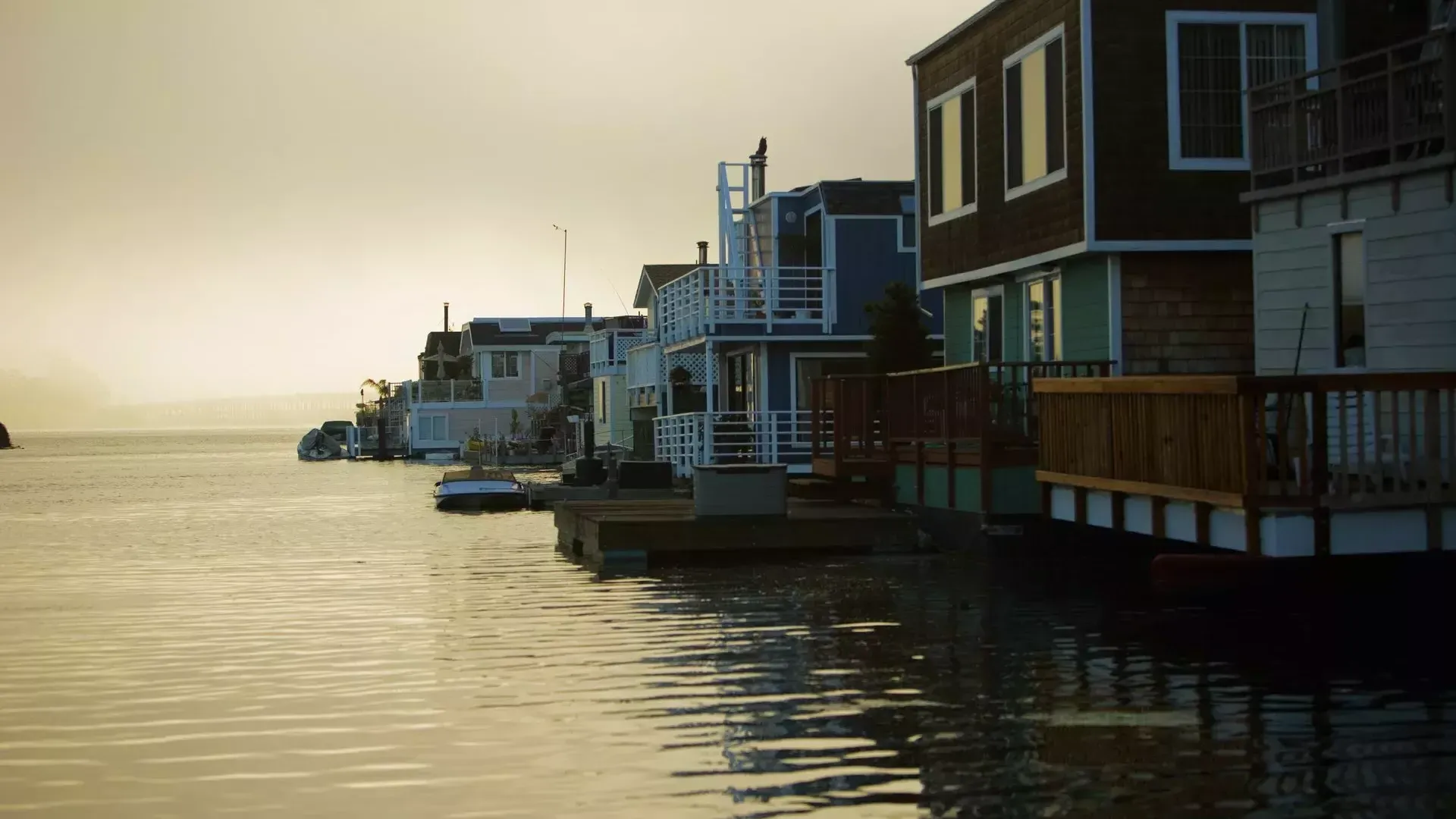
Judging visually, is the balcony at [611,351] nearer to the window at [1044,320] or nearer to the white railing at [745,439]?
the white railing at [745,439]

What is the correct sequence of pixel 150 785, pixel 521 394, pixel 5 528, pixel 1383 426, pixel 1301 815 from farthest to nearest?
pixel 521 394
pixel 5 528
pixel 1383 426
pixel 150 785
pixel 1301 815

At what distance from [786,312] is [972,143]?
55.2 feet

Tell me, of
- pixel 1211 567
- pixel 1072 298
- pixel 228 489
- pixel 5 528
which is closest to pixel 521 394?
pixel 228 489

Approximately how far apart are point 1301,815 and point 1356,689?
456 centimetres

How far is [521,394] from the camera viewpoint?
359 ft

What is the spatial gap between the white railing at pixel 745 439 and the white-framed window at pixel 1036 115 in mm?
12981

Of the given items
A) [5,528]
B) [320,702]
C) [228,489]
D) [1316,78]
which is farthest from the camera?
[228,489]

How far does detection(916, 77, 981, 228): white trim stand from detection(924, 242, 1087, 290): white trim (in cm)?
107

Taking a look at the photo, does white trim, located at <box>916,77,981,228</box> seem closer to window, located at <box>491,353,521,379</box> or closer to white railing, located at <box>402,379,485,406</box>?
white railing, located at <box>402,379,485,406</box>

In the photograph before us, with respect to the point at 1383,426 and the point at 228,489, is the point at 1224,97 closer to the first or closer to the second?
the point at 1383,426

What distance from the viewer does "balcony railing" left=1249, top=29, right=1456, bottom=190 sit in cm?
1880

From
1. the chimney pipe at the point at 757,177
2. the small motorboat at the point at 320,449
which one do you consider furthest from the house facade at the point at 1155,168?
the small motorboat at the point at 320,449

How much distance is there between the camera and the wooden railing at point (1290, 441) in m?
15.7

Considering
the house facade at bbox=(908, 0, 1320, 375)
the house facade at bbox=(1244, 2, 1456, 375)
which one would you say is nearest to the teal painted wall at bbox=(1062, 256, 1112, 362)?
the house facade at bbox=(908, 0, 1320, 375)
